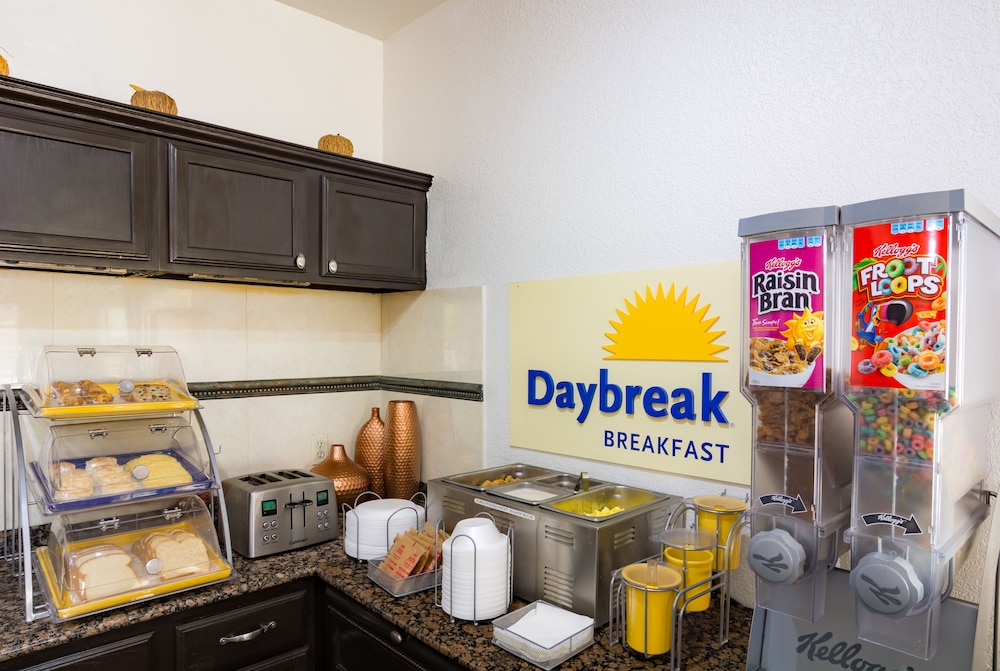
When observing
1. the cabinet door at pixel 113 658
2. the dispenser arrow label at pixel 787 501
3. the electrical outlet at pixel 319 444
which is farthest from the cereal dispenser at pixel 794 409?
the electrical outlet at pixel 319 444

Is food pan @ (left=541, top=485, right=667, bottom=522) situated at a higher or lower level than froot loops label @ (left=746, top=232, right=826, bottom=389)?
lower

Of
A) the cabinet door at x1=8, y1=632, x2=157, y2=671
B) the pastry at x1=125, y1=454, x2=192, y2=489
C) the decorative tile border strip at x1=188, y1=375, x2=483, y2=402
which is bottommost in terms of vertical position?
the cabinet door at x1=8, y1=632, x2=157, y2=671

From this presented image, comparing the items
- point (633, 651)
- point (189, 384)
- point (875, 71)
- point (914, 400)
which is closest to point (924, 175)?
point (875, 71)

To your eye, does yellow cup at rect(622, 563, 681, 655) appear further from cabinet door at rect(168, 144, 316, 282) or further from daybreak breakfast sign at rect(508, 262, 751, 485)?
cabinet door at rect(168, 144, 316, 282)

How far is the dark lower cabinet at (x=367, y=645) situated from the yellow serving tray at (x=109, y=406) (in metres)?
0.75

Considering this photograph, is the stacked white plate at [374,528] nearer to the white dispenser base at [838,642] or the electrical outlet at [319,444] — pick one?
the electrical outlet at [319,444]

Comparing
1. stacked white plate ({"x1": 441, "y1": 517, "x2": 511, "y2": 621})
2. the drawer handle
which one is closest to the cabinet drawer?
the drawer handle

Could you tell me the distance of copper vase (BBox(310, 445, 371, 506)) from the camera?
245 centimetres

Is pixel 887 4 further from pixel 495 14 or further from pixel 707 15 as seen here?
pixel 495 14

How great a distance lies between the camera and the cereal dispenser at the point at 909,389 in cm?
90

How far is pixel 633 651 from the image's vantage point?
4.74 ft

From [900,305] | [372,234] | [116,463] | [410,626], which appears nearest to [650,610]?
[410,626]

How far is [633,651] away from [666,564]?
0.70 ft

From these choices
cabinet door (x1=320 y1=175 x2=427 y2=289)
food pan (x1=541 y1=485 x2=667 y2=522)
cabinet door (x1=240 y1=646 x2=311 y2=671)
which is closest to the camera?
food pan (x1=541 y1=485 x2=667 y2=522)
